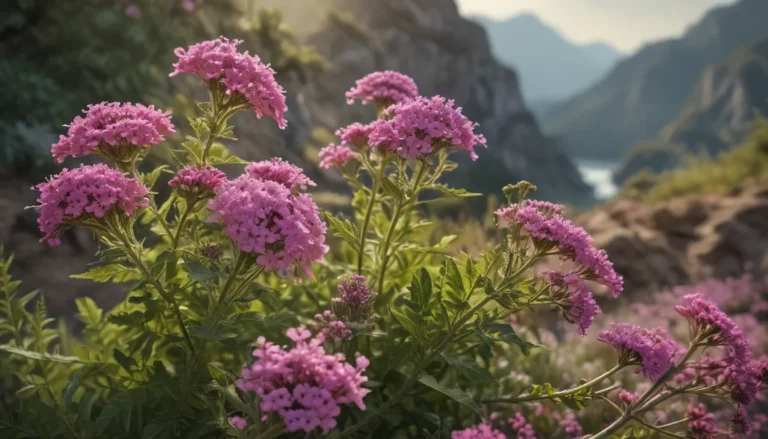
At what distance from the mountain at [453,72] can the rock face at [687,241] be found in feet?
139

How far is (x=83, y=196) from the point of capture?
1913 mm

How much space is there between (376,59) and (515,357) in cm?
7672

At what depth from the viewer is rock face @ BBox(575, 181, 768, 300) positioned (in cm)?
959

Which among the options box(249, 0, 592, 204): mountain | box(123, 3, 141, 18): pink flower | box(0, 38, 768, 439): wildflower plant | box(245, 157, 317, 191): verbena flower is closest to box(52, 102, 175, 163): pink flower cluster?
box(0, 38, 768, 439): wildflower plant

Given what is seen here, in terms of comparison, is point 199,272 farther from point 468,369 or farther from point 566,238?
point 566,238


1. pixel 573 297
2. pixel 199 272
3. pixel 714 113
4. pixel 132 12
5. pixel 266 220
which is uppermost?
pixel 714 113

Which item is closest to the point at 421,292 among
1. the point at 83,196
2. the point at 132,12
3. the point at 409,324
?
the point at 409,324

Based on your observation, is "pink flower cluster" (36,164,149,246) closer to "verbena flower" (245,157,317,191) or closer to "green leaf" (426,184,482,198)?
"verbena flower" (245,157,317,191)

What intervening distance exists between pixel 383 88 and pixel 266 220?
65.8 inches

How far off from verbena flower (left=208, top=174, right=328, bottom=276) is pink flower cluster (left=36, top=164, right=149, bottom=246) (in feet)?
1.20

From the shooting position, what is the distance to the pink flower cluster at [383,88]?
3225 mm

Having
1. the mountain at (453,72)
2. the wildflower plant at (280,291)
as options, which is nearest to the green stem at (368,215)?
the wildflower plant at (280,291)

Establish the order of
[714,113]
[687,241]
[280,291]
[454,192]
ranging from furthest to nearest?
[714,113] < [687,241] < [280,291] < [454,192]

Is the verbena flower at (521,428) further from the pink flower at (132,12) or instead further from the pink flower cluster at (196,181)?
the pink flower at (132,12)
